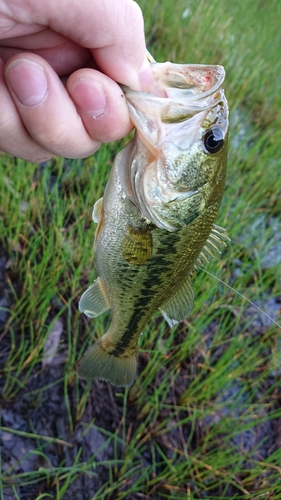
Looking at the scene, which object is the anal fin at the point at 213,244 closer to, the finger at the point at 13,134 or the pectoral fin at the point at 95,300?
the pectoral fin at the point at 95,300

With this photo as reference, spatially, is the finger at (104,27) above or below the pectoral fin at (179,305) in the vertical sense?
above

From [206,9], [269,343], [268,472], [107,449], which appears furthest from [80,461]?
[206,9]

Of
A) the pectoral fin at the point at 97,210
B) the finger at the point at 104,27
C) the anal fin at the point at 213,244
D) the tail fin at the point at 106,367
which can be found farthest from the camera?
the tail fin at the point at 106,367

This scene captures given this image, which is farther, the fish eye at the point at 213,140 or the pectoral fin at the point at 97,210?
the pectoral fin at the point at 97,210

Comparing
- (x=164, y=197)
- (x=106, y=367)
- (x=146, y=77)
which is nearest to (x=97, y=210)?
(x=164, y=197)

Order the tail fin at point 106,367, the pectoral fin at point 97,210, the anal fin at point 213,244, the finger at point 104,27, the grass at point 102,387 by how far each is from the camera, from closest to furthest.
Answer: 1. the finger at point 104,27
2. the pectoral fin at point 97,210
3. the anal fin at point 213,244
4. the tail fin at point 106,367
5. the grass at point 102,387

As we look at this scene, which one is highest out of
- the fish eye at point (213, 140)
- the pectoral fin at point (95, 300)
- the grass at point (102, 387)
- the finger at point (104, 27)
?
the finger at point (104, 27)

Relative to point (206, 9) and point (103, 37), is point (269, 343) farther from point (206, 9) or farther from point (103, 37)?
point (206, 9)

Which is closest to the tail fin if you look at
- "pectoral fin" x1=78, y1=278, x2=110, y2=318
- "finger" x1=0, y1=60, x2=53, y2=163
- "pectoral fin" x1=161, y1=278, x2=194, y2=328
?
"pectoral fin" x1=78, y1=278, x2=110, y2=318

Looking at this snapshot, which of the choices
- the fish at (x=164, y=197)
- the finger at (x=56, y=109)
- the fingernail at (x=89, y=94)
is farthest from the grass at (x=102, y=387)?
the fingernail at (x=89, y=94)
